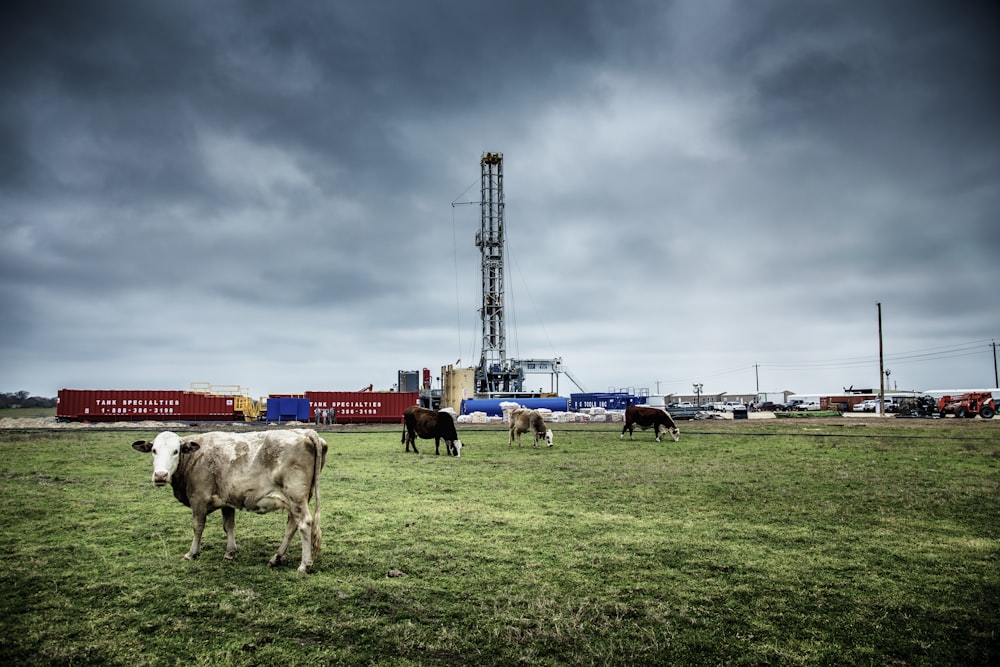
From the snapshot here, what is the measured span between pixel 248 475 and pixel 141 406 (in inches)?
1862

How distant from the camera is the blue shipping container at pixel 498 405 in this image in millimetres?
50469

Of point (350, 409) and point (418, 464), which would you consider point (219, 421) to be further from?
point (418, 464)

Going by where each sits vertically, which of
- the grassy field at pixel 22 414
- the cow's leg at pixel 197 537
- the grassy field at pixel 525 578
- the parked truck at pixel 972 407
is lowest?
the grassy field at pixel 22 414

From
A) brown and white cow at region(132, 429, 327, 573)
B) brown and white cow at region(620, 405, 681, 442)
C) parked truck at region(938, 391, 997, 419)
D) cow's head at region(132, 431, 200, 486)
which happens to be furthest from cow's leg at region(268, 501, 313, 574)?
parked truck at region(938, 391, 997, 419)

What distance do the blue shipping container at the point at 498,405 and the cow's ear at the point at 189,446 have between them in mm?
43306

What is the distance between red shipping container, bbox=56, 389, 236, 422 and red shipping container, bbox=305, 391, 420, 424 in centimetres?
725

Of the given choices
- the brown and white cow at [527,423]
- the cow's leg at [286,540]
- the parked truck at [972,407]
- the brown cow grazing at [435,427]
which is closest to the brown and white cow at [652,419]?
the brown and white cow at [527,423]

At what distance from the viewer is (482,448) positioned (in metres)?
22.9

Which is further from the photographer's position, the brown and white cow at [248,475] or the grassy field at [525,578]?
the brown and white cow at [248,475]

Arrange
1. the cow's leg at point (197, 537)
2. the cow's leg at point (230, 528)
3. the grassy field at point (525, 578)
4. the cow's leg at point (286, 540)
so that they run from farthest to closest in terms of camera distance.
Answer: the cow's leg at point (230, 528) < the cow's leg at point (197, 537) < the cow's leg at point (286, 540) < the grassy field at point (525, 578)

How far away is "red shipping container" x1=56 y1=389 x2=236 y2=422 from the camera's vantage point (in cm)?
4441

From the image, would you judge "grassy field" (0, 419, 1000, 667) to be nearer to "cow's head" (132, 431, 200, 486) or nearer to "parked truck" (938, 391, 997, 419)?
"cow's head" (132, 431, 200, 486)

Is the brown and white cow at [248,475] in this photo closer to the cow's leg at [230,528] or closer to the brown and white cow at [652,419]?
the cow's leg at [230,528]

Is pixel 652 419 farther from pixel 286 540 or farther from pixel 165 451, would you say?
pixel 165 451
